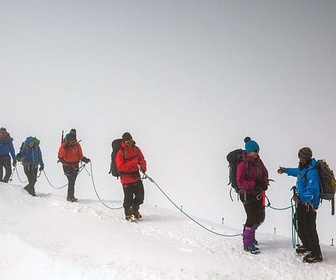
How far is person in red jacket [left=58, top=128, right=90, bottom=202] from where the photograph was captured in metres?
11.6

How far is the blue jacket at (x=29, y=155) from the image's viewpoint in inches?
481

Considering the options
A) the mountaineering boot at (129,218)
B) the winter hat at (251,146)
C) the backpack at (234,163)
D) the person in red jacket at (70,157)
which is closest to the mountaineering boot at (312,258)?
the backpack at (234,163)

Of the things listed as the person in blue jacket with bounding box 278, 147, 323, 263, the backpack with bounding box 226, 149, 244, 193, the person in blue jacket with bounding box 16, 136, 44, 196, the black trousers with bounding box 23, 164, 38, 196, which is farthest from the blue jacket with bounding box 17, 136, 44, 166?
the person in blue jacket with bounding box 278, 147, 323, 263

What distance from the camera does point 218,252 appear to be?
7188 mm

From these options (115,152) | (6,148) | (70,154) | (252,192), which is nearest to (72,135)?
(70,154)

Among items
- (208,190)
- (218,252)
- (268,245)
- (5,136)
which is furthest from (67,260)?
(208,190)

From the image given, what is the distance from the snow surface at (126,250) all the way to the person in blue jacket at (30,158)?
7.62 feet

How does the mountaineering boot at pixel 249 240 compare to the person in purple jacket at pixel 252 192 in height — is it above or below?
below

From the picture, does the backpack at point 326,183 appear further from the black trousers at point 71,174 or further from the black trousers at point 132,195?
the black trousers at point 71,174

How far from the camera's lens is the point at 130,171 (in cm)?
916

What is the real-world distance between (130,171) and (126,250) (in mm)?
2797

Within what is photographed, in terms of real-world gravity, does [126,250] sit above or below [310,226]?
below

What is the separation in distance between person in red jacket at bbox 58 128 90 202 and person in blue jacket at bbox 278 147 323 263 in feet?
25.6

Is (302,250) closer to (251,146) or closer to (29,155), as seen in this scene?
(251,146)
